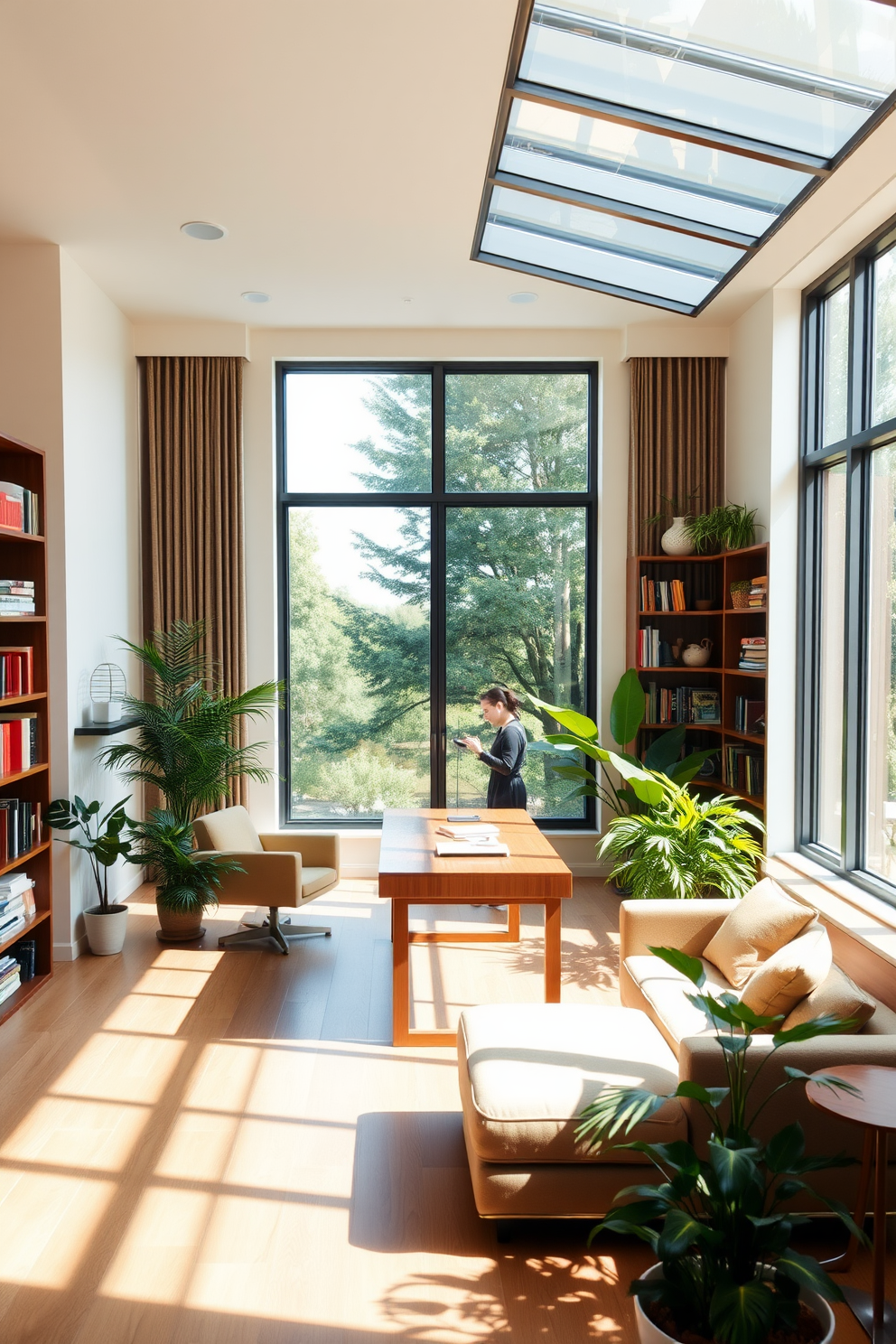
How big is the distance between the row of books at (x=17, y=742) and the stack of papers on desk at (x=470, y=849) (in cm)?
201

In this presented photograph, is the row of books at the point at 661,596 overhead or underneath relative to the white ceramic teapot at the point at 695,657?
overhead

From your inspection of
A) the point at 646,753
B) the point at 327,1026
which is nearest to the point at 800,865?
the point at 646,753

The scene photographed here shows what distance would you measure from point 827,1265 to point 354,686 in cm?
486

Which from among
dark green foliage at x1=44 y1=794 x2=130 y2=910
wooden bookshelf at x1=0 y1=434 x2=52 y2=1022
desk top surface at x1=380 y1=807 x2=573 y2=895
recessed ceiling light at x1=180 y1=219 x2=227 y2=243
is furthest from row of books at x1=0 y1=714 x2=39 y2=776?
recessed ceiling light at x1=180 y1=219 x2=227 y2=243

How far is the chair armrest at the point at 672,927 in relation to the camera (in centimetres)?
410

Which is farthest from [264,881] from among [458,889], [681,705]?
[681,705]

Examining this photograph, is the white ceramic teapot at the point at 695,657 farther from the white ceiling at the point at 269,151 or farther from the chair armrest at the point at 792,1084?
the chair armrest at the point at 792,1084

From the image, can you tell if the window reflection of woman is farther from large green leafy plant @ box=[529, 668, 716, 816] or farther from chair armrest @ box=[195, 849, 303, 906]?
chair armrest @ box=[195, 849, 303, 906]

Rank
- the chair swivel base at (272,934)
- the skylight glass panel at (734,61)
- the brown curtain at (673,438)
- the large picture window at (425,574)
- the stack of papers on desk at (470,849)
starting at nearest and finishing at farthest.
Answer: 1. the skylight glass panel at (734,61)
2. the stack of papers on desk at (470,849)
3. the chair swivel base at (272,934)
4. the brown curtain at (673,438)
5. the large picture window at (425,574)

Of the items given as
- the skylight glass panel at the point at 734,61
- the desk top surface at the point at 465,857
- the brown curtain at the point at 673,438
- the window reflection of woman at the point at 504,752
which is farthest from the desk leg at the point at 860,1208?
the brown curtain at the point at 673,438

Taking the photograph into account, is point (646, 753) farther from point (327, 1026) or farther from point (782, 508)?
point (327, 1026)

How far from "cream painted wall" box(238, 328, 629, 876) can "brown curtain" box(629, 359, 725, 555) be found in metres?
0.12

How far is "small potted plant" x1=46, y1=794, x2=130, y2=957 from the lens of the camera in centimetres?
494

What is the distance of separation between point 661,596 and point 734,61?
3447mm
